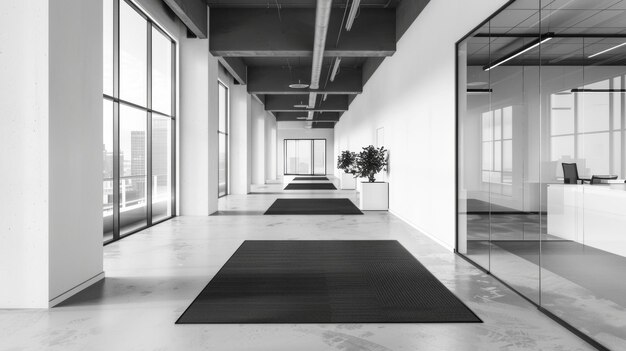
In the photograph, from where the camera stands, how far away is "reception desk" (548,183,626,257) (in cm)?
292

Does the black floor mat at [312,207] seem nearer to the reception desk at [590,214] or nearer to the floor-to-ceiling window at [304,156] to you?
the reception desk at [590,214]

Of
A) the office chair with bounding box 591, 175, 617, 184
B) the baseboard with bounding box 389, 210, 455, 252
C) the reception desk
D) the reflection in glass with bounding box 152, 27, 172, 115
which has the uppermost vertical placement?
the reflection in glass with bounding box 152, 27, 172, 115

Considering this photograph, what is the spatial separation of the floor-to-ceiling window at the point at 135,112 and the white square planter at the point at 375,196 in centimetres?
521

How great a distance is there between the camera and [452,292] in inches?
173

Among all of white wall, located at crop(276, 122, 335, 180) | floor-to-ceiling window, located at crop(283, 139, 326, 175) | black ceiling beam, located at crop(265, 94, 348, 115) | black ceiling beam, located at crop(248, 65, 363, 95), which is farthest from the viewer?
floor-to-ceiling window, located at crop(283, 139, 326, 175)

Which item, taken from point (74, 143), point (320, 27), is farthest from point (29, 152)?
point (320, 27)

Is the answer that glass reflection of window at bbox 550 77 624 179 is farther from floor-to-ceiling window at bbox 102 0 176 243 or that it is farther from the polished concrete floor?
floor-to-ceiling window at bbox 102 0 176 243

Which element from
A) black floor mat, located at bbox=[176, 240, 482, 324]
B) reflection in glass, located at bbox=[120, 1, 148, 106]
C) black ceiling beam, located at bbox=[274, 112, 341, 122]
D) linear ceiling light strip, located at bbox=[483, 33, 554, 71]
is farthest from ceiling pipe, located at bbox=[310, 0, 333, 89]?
black ceiling beam, located at bbox=[274, 112, 341, 122]

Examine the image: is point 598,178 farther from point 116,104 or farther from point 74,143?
point 116,104

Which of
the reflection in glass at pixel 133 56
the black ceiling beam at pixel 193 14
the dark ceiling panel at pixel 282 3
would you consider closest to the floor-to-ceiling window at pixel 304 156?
the dark ceiling panel at pixel 282 3

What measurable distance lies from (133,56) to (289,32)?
3.61 metres

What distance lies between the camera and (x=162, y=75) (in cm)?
992

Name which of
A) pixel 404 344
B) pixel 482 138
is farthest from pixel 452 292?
pixel 482 138

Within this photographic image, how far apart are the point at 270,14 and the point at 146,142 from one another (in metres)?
4.27
